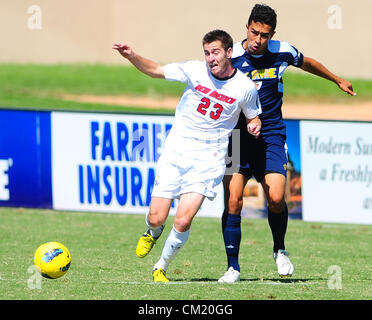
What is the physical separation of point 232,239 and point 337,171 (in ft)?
18.7

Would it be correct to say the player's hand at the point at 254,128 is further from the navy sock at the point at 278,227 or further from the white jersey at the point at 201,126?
the navy sock at the point at 278,227

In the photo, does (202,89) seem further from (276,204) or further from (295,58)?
(276,204)

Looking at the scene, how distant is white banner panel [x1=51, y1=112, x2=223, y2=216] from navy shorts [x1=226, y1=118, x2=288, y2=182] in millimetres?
5637

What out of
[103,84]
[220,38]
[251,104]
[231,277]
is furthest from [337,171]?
[103,84]

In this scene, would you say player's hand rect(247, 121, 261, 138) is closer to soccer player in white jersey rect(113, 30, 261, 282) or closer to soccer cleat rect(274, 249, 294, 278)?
soccer player in white jersey rect(113, 30, 261, 282)

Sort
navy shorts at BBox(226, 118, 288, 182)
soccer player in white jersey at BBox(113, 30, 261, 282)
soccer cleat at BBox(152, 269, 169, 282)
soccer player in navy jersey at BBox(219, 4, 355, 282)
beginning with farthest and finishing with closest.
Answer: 1. navy shorts at BBox(226, 118, 288, 182)
2. soccer player in navy jersey at BBox(219, 4, 355, 282)
3. soccer cleat at BBox(152, 269, 169, 282)
4. soccer player in white jersey at BBox(113, 30, 261, 282)

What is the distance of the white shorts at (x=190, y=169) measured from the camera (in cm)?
931

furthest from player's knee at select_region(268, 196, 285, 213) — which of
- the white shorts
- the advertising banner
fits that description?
the advertising banner

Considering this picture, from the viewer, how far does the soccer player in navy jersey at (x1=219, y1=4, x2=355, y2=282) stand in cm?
967

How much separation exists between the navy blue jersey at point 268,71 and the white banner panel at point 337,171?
5.34 m

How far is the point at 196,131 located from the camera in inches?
368

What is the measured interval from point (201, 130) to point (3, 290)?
7.58 feet

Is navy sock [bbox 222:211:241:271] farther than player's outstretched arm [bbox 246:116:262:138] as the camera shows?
Yes

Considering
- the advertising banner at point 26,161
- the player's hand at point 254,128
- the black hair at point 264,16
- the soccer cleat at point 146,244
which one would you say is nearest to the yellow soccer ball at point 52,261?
the soccer cleat at point 146,244
